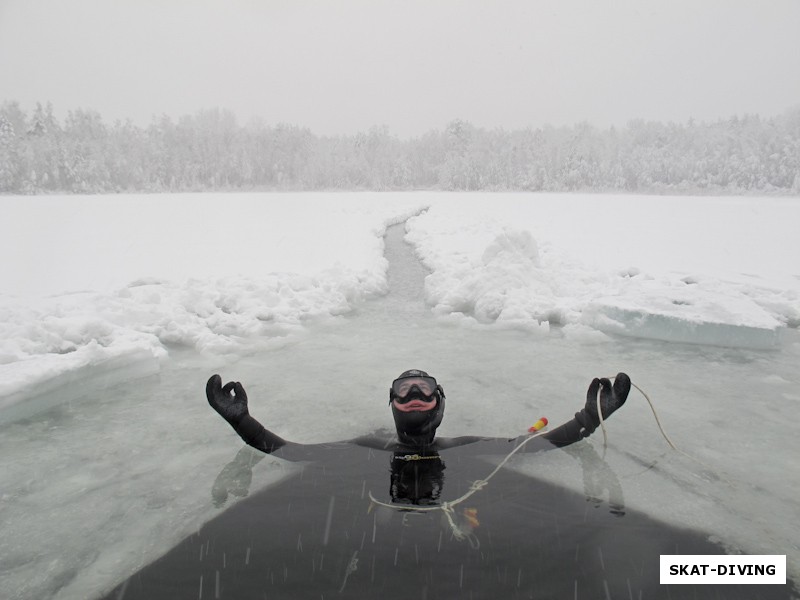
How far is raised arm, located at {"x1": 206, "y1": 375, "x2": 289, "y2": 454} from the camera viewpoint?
3080 mm

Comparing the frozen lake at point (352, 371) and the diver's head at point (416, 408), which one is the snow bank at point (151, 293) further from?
the diver's head at point (416, 408)

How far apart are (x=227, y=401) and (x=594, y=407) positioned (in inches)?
98.8

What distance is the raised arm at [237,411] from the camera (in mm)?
3080

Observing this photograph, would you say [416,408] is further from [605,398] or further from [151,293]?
[151,293]

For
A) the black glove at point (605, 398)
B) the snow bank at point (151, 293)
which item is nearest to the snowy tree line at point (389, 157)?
the snow bank at point (151, 293)

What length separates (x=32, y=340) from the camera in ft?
17.2

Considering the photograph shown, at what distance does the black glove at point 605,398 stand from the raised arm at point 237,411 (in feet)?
7.30

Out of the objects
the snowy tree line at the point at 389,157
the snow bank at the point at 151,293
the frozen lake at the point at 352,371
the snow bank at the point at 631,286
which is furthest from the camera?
the snowy tree line at the point at 389,157

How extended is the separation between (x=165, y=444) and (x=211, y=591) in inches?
71.6

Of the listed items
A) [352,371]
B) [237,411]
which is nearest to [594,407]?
[237,411]

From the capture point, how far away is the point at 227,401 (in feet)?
10.2

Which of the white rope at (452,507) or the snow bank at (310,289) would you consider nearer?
the white rope at (452,507)

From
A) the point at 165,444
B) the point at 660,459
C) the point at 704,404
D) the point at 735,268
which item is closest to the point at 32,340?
the point at 165,444

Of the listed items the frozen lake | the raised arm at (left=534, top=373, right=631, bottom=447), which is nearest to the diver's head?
the frozen lake
